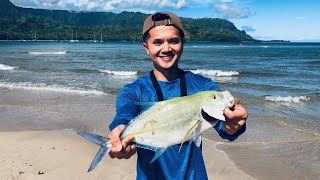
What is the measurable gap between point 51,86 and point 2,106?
18.8 feet

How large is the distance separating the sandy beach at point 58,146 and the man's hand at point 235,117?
14.2 ft

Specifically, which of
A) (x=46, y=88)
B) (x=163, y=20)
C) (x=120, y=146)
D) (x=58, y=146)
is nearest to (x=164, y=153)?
(x=120, y=146)

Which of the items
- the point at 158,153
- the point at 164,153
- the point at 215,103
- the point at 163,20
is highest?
the point at 163,20

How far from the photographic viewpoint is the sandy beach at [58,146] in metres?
6.82

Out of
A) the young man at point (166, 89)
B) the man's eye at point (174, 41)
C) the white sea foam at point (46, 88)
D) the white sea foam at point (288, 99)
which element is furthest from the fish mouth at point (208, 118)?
the white sea foam at point (46, 88)

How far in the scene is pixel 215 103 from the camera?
240 cm

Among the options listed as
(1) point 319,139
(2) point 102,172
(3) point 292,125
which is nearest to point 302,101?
(3) point 292,125

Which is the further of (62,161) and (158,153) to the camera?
(62,161)

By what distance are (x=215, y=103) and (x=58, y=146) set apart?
6538mm

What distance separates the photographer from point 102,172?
680 centimetres

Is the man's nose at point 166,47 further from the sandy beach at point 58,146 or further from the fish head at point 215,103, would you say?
the sandy beach at point 58,146

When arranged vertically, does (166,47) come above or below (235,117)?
above

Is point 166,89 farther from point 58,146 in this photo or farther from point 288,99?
point 288,99

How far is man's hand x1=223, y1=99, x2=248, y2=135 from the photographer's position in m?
2.48
